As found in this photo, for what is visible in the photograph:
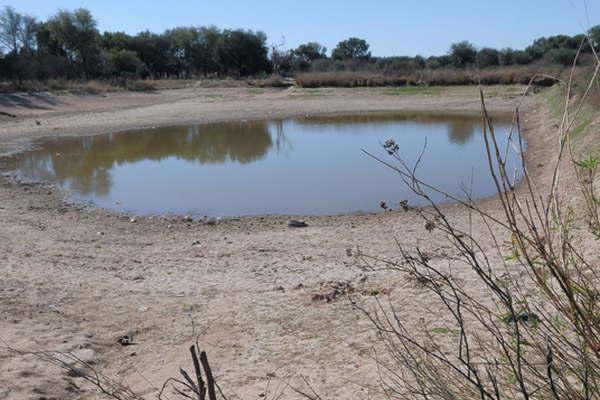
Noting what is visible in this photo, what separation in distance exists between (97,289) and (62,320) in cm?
95

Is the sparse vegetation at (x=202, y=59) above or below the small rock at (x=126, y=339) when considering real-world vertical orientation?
above

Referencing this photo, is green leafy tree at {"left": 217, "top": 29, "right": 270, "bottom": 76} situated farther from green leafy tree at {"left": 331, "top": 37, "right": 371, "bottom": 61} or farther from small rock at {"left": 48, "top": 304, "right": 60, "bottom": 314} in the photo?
small rock at {"left": 48, "top": 304, "right": 60, "bottom": 314}

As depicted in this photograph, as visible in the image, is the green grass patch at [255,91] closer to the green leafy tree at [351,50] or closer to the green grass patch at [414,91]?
the green grass patch at [414,91]

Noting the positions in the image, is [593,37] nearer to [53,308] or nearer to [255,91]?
[53,308]

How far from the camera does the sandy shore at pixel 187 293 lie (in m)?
4.33

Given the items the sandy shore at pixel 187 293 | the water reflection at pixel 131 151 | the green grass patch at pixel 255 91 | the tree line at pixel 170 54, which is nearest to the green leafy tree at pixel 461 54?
the tree line at pixel 170 54

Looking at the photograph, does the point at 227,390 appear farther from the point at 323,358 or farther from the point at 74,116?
the point at 74,116

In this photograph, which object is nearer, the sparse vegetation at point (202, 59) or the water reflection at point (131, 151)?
the water reflection at point (131, 151)

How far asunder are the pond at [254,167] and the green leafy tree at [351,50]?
147 feet

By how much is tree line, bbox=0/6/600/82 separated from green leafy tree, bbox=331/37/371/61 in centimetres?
17

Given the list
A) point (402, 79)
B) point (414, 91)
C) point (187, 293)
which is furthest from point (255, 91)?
point (187, 293)

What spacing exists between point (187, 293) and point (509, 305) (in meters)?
5.15

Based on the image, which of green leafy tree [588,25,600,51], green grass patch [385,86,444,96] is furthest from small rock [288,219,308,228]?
Result: green grass patch [385,86,444,96]

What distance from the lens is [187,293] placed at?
623 centimetres
